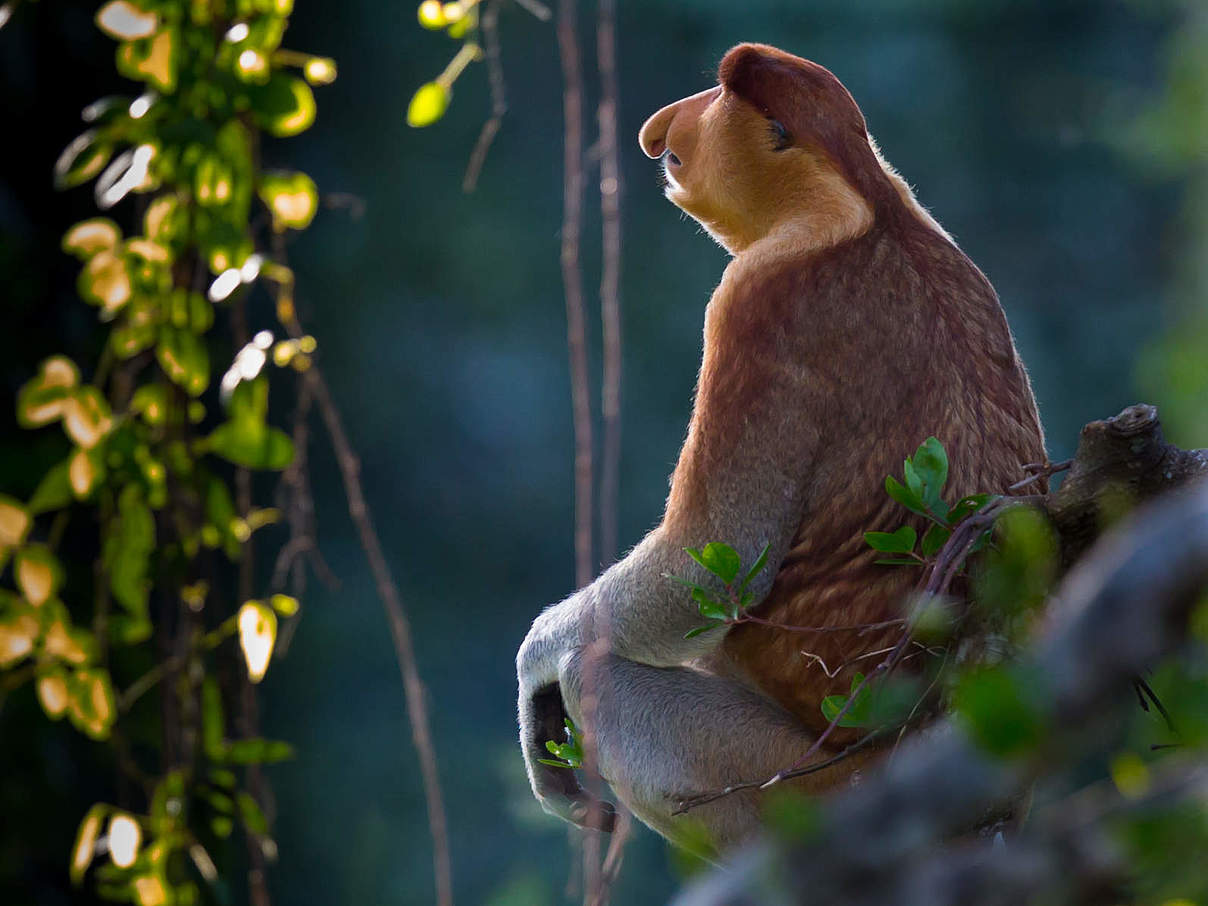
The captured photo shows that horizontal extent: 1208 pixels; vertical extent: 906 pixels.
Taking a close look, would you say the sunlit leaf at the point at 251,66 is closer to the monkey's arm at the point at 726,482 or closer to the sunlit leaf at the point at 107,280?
the sunlit leaf at the point at 107,280

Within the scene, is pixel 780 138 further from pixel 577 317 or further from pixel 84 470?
pixel 84 470

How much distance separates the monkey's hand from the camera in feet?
4.65

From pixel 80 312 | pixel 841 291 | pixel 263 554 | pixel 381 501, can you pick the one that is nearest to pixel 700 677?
pixel 841 291

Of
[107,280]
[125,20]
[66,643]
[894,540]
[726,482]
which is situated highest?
[125,20]

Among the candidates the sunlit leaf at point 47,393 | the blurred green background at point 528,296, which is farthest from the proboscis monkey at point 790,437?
the blurred green background at point 528,296

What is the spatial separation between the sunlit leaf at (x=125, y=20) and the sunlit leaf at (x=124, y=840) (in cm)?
80

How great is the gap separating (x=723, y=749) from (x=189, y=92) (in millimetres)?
874

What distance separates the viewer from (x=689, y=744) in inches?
50.3

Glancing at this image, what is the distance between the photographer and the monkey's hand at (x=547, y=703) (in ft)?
4.65

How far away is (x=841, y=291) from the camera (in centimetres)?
129

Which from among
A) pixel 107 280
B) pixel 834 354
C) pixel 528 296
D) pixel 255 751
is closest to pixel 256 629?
pixel 255 751

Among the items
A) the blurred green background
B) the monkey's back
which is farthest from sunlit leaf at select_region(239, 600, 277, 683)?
the blurred green background

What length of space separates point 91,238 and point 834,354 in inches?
30.9

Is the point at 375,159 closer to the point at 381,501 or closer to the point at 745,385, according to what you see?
the point at 381,501
